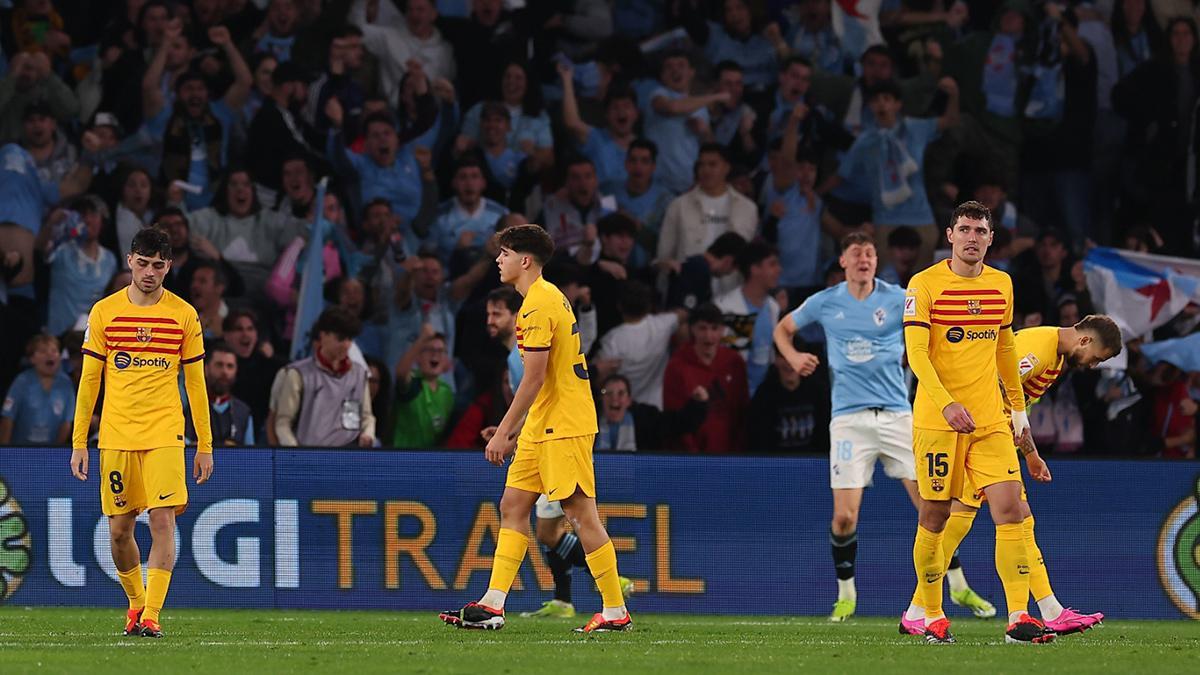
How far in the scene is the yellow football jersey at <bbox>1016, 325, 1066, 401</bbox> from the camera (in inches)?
433

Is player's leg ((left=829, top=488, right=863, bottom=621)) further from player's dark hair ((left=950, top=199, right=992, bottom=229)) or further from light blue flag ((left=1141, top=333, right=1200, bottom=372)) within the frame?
light blue flag ((left=1141, top=333, right=1200, bottom=372))

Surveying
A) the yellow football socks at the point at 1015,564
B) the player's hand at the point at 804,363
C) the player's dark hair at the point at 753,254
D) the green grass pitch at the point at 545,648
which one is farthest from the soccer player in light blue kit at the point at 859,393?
the player's dark hair at the point at 753,254

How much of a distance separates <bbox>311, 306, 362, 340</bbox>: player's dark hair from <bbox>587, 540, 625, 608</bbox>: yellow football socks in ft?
14.7

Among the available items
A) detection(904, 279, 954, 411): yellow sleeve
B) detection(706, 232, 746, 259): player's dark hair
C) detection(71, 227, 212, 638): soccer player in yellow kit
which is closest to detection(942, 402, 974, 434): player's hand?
detection(904, 279, 954, 411): yellow sleeve

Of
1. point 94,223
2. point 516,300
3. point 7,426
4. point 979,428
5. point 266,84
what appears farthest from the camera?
point 266,84

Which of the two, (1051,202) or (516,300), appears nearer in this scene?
(516,300)

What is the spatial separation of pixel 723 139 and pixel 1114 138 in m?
3.78

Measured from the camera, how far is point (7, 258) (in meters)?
16.5

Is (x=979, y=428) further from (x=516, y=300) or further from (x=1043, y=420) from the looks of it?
(x=1043, y=420)

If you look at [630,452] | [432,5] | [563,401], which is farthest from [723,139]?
[563,401]

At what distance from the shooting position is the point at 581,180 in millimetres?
17422

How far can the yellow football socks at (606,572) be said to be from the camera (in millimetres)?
10781

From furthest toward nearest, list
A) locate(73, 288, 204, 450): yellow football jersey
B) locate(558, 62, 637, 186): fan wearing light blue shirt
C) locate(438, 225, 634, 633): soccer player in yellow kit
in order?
locate(558, 62, 637, 186): fan wearing light blue shirt < locate(438, 225, 634, 633): soccer player in yellow kit < locate(73, 288, 204, 450): yellow football jersey

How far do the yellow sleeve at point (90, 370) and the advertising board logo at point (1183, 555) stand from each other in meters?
7.58
